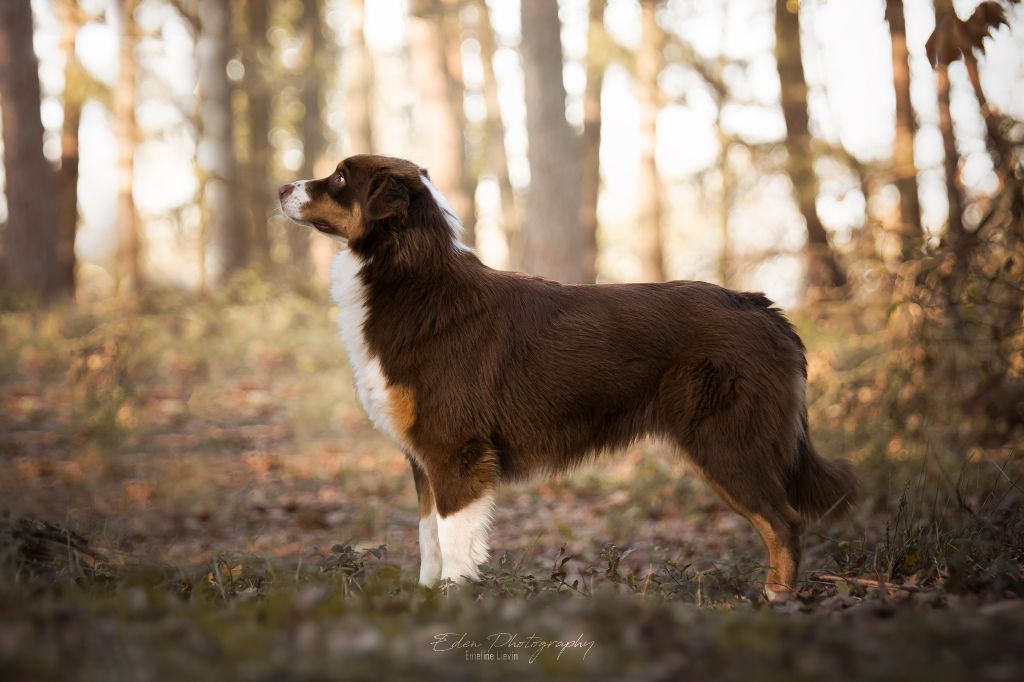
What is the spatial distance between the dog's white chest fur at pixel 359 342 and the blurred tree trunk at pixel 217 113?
1260 cm

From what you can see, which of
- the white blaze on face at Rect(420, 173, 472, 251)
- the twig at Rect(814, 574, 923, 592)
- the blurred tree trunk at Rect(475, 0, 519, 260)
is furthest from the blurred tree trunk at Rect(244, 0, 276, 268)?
the twig at Rect(814, 574, 923, 592)

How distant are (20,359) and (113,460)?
168 inches

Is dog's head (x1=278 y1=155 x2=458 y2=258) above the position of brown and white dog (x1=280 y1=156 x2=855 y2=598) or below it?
above

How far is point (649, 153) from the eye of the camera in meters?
18.2

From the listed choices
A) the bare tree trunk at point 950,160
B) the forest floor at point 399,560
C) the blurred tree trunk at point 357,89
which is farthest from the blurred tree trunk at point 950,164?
the blurred tree trunk at point 357,89

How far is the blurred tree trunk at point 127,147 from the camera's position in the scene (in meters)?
15.1

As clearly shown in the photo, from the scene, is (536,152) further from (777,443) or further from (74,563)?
(74,563)

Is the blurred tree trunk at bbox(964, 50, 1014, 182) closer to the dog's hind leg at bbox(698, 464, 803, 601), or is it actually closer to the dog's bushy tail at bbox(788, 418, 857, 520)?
the dog's bushy tail at bbox(788, 418, 857, 520)

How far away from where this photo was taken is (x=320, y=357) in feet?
45.6

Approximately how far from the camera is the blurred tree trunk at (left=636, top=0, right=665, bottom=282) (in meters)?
16.5

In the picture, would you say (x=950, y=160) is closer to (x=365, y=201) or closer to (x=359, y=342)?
(x=365, y=201)

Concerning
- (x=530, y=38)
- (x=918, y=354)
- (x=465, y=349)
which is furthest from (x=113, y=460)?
(x=918, y=354)

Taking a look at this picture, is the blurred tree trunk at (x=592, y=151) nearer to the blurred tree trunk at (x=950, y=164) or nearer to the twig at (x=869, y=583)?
the blurred tree trunk at (x=950, y=164)

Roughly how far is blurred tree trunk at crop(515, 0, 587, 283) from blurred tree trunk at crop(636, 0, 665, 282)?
591 centimetres
